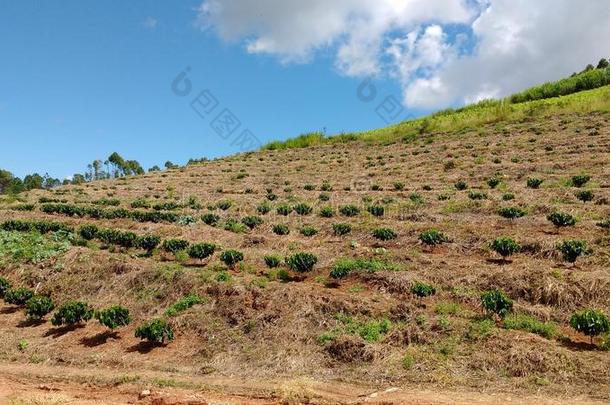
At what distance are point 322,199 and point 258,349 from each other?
→ 17757 millimetres

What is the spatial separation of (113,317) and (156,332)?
1995mm

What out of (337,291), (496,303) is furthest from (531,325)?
(337,291)

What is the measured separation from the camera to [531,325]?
40.9 ft

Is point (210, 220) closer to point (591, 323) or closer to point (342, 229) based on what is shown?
point (342, 229)

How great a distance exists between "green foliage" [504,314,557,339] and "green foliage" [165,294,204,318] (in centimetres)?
959

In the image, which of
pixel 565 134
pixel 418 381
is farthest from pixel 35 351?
pixel 565 134

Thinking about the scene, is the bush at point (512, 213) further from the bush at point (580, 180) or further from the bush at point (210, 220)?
the bush at point (210, 220)

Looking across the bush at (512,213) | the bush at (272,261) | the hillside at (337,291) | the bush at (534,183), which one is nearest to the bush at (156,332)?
the hillside at (337,291)

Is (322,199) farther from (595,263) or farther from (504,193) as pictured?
(595,263)

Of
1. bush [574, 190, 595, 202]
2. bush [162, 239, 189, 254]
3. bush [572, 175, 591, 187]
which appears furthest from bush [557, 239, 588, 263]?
bush [162, 239, 189, 254]

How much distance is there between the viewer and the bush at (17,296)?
17.3 m

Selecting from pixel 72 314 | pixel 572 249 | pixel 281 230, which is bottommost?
pixel 72 314

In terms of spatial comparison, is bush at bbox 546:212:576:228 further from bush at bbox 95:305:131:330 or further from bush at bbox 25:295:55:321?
bush at bbox 25:295:55:321

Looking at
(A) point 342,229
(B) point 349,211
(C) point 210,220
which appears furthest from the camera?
(C) point 210,220
